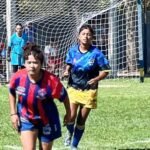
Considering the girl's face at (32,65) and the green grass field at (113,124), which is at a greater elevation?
the girl's face at (32,65)

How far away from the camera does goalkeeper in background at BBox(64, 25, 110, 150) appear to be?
9164 millimetres

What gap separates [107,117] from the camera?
41.9ft

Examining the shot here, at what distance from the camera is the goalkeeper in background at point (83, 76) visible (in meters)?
9.16

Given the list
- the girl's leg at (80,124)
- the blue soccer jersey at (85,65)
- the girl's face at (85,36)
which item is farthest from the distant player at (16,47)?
the girl's face at (85,36)

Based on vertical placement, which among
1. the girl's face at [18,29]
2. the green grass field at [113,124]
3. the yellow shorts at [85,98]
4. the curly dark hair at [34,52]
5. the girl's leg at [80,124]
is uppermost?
the girl's face at [18,29]

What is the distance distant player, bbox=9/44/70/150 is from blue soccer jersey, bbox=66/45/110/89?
7.28 feet

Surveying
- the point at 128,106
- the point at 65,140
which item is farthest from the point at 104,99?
the point at 65,140

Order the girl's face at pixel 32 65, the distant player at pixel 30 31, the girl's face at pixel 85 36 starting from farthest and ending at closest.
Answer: the distant player at pixel 30 31 < the girl's face at pixel 85 36 < the girl's face at pixel 32 65

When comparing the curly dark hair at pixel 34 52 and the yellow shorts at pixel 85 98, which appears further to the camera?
the yellow shorts at pixel 85 98

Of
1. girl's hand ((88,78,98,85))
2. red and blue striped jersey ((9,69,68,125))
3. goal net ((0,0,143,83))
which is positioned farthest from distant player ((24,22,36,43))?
red and blue striped jersey ((9,69,68,125))

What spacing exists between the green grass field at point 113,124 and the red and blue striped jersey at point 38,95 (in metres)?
2.57

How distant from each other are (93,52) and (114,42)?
1351cm

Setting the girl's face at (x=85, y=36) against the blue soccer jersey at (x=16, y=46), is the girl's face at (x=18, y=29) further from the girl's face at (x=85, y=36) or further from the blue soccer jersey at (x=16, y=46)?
the girl's face at (x=85, y=36)

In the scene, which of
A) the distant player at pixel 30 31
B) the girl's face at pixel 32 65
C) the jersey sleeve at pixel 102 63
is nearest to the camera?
the girl's face at pixel 32 65
